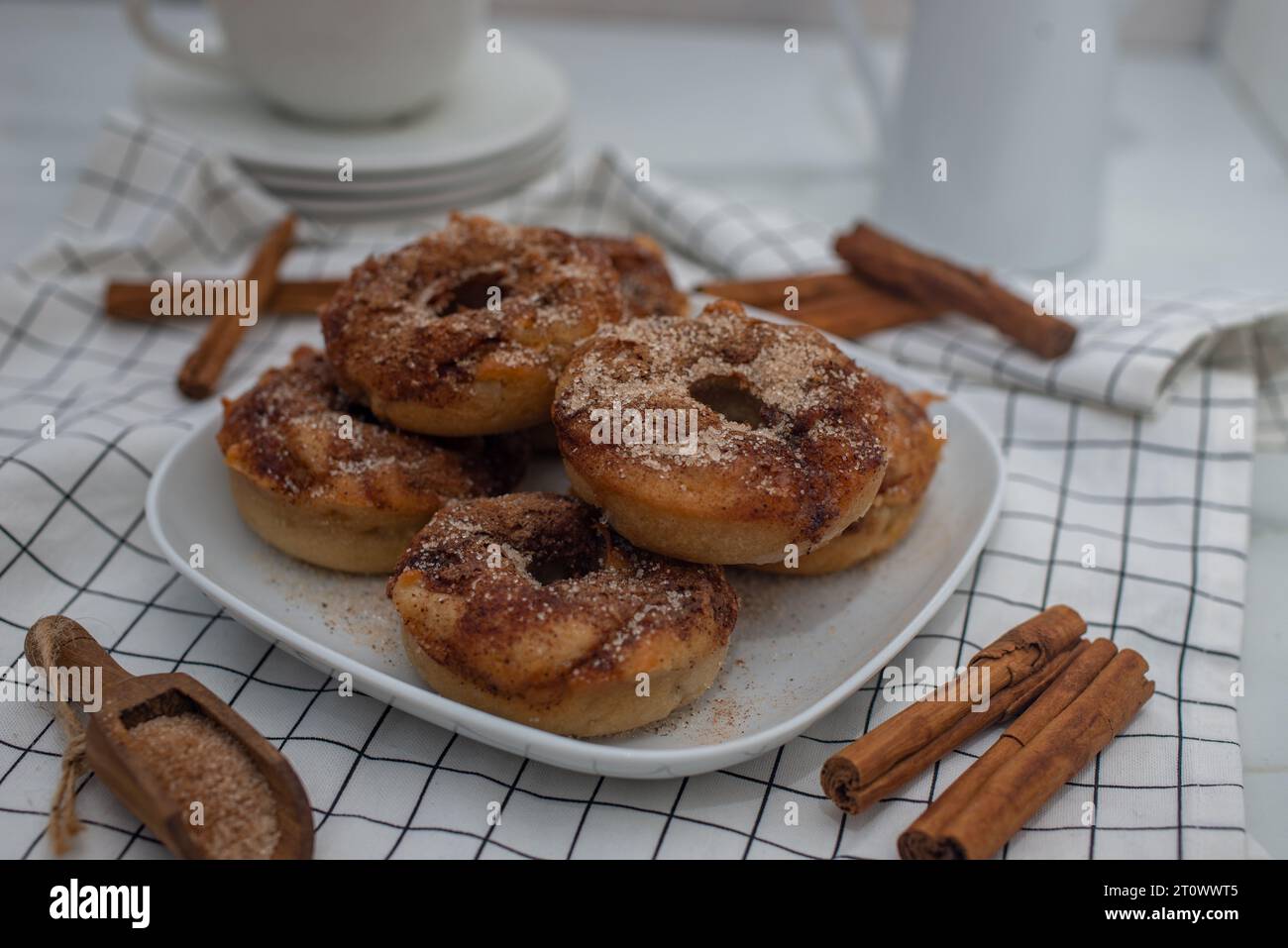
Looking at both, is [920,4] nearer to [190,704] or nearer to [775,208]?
[775,208]

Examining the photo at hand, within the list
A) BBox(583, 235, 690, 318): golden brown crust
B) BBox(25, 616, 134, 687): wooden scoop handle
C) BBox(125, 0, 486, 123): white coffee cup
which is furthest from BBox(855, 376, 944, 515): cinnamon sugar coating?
BBox(125, 0, 486, 123): white coffee cup

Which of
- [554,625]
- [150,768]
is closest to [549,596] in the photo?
[554,625]

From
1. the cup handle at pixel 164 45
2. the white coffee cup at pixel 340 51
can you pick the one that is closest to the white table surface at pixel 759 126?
the cup handle at pixel 164 45

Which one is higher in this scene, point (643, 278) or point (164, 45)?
point (164, 45)

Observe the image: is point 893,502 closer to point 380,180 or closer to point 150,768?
point 150,768

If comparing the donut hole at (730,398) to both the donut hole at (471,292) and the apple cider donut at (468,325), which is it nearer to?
the apple cider donut at (468,325)
